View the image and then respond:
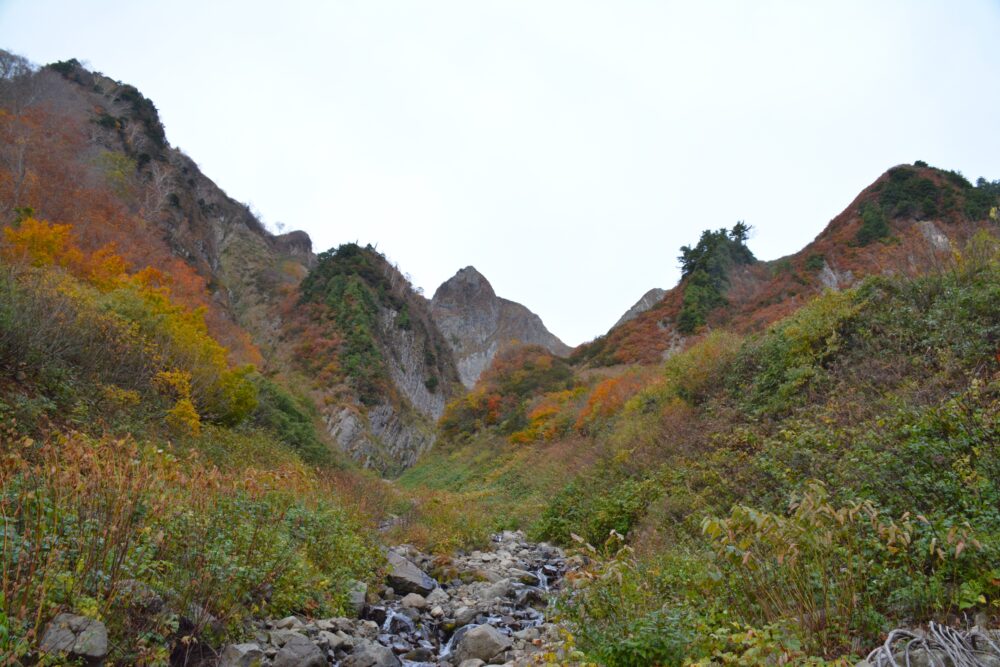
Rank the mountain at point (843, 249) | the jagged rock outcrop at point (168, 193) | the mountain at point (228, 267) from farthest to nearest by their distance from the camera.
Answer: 1. the jagged rock outcrop at point (168, 193)
2. the mountain at point (228, 267)
3. the mountain at point (843, 249)

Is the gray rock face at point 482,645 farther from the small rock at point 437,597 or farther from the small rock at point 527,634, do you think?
the small rock at point 437,597

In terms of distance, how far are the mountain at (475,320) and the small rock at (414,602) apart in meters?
103

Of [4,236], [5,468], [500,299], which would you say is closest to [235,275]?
[4,236]

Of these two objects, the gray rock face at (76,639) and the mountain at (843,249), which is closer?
the gray rock face at (76,639)

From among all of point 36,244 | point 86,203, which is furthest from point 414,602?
point 86,203

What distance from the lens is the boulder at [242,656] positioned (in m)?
3.91

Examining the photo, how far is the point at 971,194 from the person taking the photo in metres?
27.4

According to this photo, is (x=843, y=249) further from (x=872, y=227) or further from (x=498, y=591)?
(x=498, y=591)

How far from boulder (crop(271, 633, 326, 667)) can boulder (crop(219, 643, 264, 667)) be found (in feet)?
0.74

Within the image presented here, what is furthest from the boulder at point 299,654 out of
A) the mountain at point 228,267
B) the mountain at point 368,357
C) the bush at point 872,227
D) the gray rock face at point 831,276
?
the bush at point 872,227

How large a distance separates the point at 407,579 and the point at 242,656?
3834 mm

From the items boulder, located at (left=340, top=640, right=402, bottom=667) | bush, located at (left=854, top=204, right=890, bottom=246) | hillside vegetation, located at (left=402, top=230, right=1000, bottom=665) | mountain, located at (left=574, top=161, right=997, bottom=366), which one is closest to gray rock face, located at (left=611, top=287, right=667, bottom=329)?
mountain, located at (left=574, top=161, right=997, bottom=366)

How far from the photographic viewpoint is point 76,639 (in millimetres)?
3018

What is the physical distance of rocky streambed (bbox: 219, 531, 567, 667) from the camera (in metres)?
4.60
